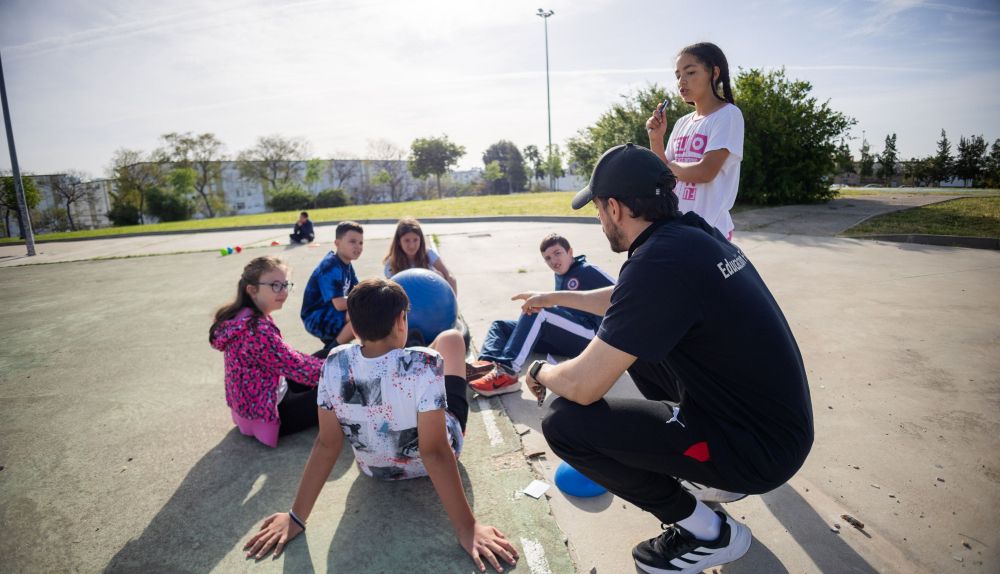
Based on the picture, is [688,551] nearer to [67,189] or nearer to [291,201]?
[291,201]

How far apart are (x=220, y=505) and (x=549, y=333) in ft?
9.80

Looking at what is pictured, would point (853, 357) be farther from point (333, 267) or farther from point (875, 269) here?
point (333, 267)

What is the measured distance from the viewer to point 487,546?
7.97 feet

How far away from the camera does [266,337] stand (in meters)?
3.33

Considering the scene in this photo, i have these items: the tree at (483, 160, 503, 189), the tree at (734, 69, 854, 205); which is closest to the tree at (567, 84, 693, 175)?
the tree at (734, 69, 854, 205)

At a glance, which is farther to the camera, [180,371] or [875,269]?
[875,269]

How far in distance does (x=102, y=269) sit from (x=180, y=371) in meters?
10.8

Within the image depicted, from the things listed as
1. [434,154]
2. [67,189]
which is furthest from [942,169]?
[67,189]

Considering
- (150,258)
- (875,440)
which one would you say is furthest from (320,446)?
(150,258)

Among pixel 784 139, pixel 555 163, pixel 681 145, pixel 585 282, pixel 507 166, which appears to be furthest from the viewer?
pixel 507 166

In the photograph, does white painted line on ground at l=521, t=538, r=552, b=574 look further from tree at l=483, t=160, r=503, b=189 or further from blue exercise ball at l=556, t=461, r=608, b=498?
tree at l=483, t=160, r=503, b=189

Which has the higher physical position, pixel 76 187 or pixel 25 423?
pixel 76 187

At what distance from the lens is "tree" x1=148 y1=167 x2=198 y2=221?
4703 centimetres

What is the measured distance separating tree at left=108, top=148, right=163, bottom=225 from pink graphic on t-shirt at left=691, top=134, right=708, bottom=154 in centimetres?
5426
